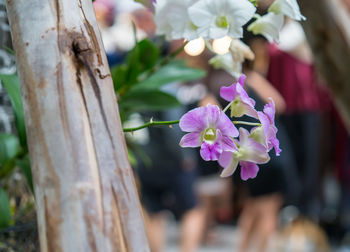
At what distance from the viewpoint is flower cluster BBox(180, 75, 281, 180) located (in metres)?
0.50

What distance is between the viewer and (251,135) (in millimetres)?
520

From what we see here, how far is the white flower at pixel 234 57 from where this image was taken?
637 mm

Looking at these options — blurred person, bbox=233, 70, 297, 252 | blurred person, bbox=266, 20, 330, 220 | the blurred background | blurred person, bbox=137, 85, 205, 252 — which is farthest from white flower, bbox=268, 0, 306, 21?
blurred person, bbox=266, 20, 330, 220

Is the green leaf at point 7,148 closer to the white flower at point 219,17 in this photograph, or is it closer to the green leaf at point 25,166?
the green leaf at point 25,166

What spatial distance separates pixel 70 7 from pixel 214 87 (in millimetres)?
2110

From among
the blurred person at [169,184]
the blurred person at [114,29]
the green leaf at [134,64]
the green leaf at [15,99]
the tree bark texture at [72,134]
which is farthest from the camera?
the blurred person at [114,29]

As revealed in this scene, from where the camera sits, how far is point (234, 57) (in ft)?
Answer: 2.09

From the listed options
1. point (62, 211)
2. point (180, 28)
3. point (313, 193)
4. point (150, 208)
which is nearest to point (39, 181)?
point (62, 211)

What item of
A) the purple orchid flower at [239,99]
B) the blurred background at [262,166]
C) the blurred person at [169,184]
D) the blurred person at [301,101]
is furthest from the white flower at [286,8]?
the blurred person at [301,101]

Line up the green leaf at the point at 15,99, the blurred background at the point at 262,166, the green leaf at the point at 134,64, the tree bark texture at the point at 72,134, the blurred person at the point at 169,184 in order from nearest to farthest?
the tree bark texture at the point at 72,134 → the green leaf at the point at 15,99 → the green leaf at the point at 134,64 → the blurred person at the point at 169,184 → the blurred background at the point at 262,166

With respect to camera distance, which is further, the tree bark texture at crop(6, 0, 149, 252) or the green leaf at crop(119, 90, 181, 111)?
the green leaf at crop(119, 90, 181, 111)

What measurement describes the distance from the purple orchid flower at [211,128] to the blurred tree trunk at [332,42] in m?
0.56

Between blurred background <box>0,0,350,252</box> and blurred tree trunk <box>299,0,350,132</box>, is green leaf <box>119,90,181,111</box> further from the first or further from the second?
blurred background <box>0,0,350,252</box>

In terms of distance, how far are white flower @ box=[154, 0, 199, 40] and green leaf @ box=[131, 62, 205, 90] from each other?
0.82 feet
